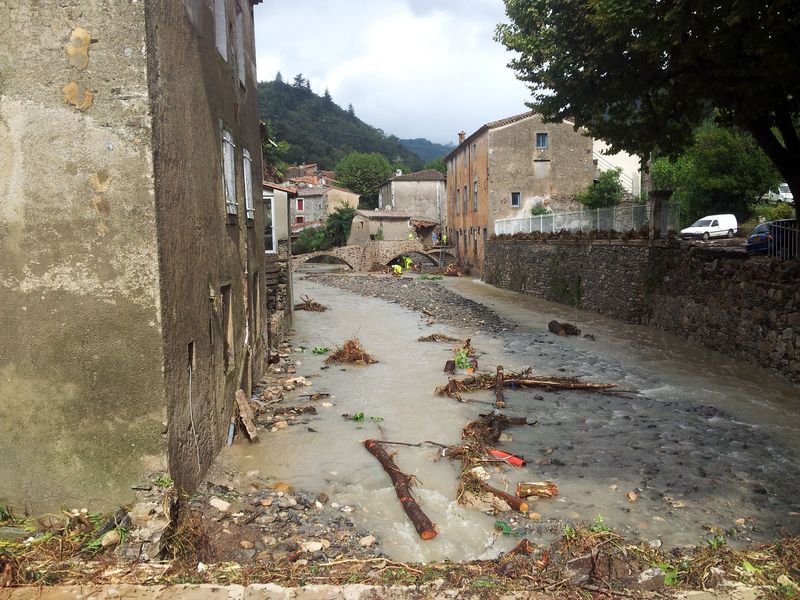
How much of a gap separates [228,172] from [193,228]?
229cm

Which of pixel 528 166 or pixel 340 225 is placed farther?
pixel 340 225

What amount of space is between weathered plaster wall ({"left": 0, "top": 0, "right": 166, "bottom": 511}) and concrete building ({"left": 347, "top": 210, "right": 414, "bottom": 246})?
158 feet

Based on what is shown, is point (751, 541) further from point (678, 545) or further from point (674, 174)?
point (674, 174)

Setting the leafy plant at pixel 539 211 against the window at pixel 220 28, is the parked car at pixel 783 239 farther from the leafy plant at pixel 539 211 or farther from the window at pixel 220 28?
the leafy plant at pixel 539 211

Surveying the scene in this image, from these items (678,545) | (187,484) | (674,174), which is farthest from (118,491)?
(674,174)

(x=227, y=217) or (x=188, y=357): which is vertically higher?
(x=227, y=217)

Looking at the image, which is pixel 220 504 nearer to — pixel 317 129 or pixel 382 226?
pixel 382 226

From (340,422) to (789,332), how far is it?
31.0 feet

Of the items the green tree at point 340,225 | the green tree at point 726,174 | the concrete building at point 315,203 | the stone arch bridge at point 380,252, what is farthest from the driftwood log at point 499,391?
the concrete building at point 315,203

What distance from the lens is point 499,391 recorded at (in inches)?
472

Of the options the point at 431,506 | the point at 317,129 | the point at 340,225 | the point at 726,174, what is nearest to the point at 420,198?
the point at 340,225

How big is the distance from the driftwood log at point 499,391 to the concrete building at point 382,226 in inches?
1637

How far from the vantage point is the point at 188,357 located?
6.57 meters

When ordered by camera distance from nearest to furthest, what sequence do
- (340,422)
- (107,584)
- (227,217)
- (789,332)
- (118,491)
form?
(107,584), (118,491), (227,217), (340,422), (789,332)
